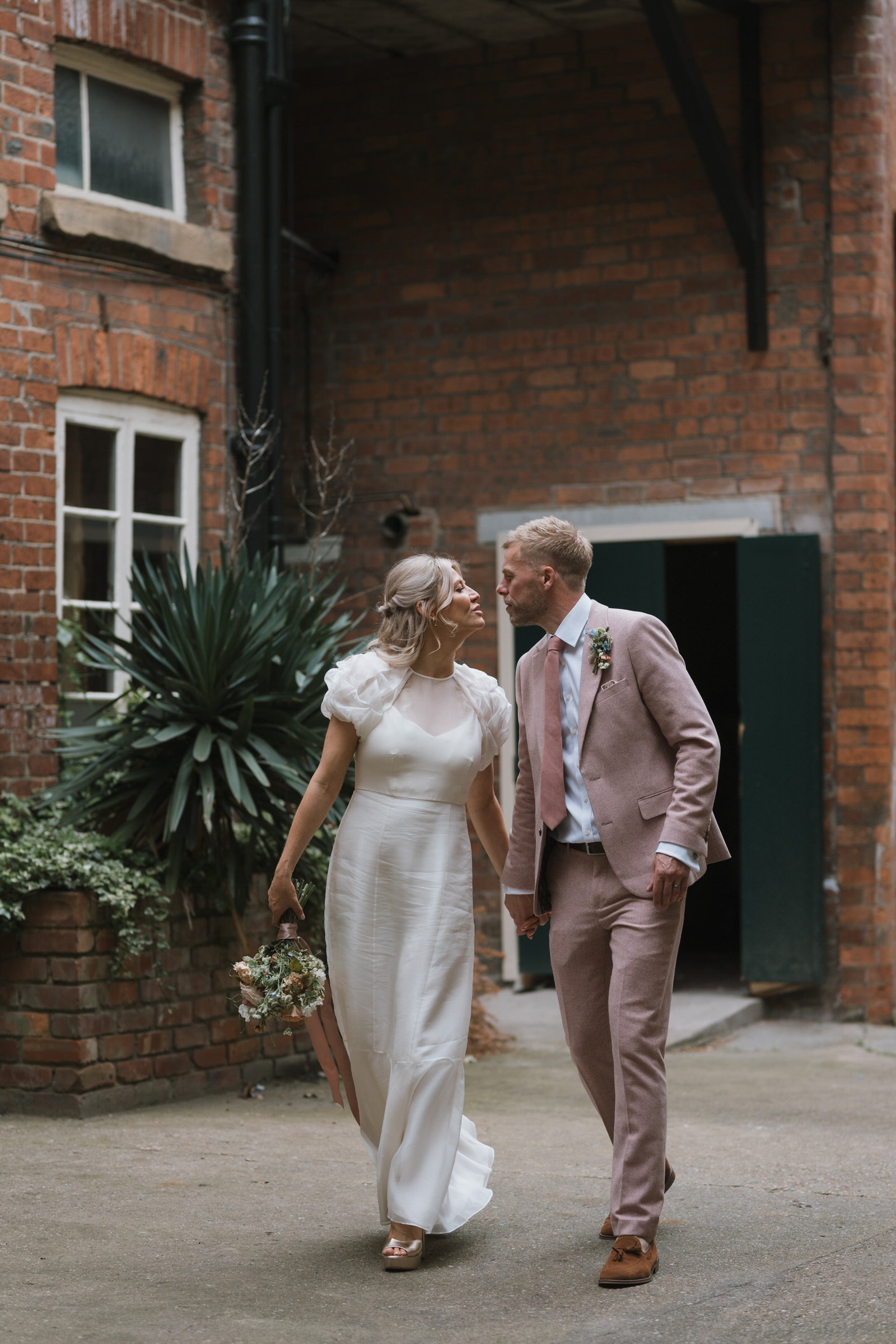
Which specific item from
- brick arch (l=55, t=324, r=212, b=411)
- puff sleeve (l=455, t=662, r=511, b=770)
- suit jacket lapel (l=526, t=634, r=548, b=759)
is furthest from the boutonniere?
brick arch (l=55, t=324, r=212, b=411)

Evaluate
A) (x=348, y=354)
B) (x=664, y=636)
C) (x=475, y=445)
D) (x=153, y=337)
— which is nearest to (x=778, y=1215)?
(x=664, y=636)

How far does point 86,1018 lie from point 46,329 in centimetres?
308

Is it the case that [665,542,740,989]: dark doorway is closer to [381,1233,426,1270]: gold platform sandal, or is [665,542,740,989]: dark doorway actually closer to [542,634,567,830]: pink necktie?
[542,634,567,830]: pink necktie

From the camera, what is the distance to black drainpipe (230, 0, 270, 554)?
28.0 ft

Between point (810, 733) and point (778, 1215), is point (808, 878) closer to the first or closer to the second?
point (810, 733)

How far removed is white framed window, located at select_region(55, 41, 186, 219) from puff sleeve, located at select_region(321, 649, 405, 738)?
4273 mm

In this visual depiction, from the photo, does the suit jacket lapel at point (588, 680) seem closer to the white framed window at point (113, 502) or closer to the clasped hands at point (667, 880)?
the clasped hands at point (667, 880)

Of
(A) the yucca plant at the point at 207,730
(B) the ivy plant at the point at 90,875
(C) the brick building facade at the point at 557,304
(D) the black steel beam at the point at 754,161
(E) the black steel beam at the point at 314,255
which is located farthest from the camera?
(E) the black steel beam at the point at 314,255

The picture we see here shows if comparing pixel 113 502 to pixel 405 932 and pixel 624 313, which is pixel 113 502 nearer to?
pixel 624 313

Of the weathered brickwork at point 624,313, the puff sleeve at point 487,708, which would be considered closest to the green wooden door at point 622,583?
the weathered brickwork at point 624,313

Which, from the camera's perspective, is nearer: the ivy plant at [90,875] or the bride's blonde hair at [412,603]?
the bride's blonde hair at [412,603]

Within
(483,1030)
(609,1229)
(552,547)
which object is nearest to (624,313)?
(483,1030)

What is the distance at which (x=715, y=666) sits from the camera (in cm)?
1280

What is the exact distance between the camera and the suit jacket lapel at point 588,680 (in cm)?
442
